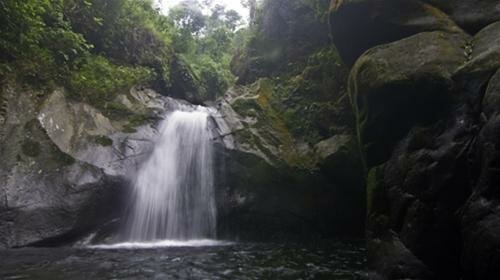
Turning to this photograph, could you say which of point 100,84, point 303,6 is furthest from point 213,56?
point 100,84

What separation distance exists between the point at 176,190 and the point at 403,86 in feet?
20.4

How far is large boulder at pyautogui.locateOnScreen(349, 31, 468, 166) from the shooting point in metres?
5.53

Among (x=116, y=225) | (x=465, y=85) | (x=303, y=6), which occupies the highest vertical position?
(x=303, y=6)

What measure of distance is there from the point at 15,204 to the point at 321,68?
Answer: 814cm

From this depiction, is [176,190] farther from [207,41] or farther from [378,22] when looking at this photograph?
[207,41]

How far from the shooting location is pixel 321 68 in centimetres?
1134

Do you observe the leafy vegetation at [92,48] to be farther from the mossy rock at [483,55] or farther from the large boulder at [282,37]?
the mossy rock at [483,55]

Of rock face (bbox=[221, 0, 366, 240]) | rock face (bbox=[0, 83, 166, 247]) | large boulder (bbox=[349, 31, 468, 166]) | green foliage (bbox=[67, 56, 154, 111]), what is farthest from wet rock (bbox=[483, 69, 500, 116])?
green foliage (bbox=[67, 56, 154, 111])

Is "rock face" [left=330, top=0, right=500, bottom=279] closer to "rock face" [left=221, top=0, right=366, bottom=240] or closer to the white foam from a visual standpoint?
"rock face" [left=221, top=0, right=366, bottom=240]

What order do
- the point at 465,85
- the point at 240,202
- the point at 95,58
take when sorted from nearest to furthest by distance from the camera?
the point at 465,85 → the point at 240,202 → the point at 95,58

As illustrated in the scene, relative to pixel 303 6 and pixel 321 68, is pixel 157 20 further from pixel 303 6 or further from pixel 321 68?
pixel 321 68

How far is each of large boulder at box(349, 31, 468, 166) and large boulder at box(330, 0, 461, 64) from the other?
1.44ft

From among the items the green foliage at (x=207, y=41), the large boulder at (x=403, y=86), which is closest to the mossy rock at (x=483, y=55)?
the large boulder at (x=403, y=86)

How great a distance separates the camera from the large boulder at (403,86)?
18.1 ft
